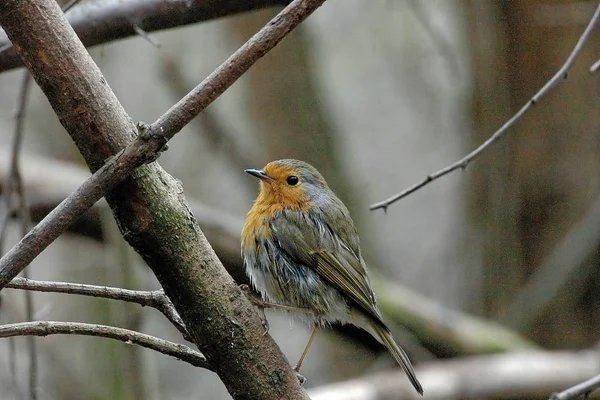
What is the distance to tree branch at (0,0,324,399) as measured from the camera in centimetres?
134

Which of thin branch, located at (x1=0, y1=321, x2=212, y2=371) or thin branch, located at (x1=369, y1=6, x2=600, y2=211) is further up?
thin branch, located at (x1=369, y1=6, x2=600, y2=211)

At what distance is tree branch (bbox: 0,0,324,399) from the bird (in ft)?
3.63

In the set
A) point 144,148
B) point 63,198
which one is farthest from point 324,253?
point 63,198

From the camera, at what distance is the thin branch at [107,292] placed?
56.4 inches

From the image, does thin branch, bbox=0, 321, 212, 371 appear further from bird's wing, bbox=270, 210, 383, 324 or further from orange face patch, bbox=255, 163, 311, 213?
orange face patch, bbox=255, 163, 311, 213

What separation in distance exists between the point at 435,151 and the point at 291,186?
484 cm

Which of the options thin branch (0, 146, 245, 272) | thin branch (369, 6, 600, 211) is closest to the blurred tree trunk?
thin branch (0, 146, 245, 272)

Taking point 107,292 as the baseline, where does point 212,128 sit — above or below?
above

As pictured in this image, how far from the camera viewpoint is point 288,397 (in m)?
1.62

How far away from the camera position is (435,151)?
25.9 ft

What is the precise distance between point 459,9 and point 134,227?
18.0ft

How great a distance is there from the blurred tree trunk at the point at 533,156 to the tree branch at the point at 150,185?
4.43 meters

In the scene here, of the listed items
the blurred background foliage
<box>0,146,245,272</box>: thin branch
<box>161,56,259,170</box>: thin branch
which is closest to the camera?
<box>0,146,245,272</box>: thin branch

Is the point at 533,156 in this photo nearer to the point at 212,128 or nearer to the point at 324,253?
the point at 212,128
